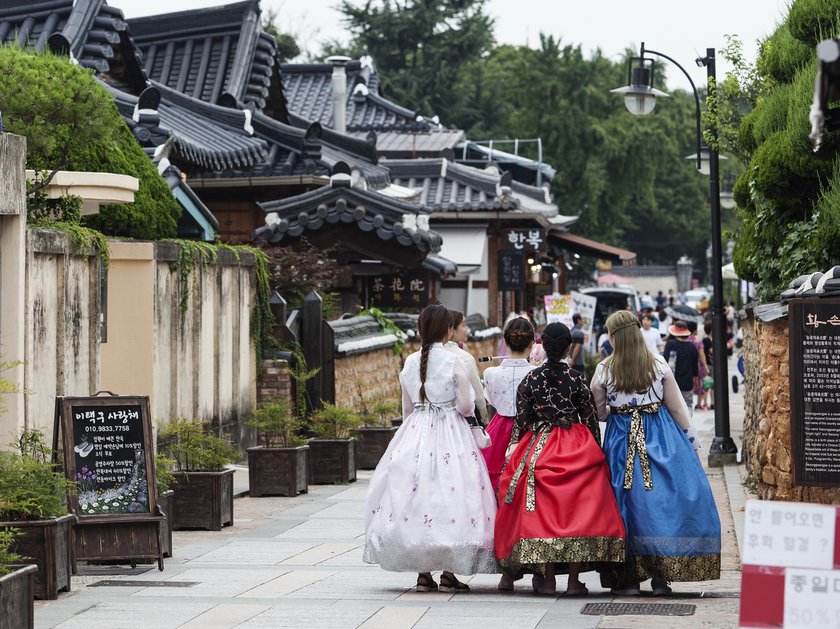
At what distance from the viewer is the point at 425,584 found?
389 inches

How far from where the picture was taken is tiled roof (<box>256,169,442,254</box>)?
25641mm

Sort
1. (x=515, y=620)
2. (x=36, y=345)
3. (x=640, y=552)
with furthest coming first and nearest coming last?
(x=36, y=345)
(x=640, y=552)
(x=515, y=620)

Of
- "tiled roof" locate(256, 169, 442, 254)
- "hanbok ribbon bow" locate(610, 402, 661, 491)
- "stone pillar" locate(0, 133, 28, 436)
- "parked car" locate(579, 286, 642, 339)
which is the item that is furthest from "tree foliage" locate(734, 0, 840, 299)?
"parked car" locate(579, 286, 642, 339)

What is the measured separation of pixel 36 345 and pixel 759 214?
770 centimetres

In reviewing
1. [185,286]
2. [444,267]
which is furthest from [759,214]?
[444,267]

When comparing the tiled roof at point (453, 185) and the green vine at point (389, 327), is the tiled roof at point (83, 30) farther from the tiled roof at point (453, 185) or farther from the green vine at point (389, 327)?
the tiled roof at point (453, 185)

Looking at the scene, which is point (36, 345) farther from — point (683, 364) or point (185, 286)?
point (683, 364)

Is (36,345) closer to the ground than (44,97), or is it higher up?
closer to the ground

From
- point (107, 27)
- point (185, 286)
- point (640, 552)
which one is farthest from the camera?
point (107, 27)

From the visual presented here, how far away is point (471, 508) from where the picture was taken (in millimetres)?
9758

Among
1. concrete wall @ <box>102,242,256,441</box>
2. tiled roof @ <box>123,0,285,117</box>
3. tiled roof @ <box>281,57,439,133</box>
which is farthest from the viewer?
tiled roof @ <box>281,57,439,133</box>

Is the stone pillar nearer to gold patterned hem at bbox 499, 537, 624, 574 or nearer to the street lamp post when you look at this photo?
gold patterned hem at bbox 499, 537, 624, 574

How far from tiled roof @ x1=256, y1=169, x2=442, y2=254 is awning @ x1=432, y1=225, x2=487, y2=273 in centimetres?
976

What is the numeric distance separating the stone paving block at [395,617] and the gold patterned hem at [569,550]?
758 mm
